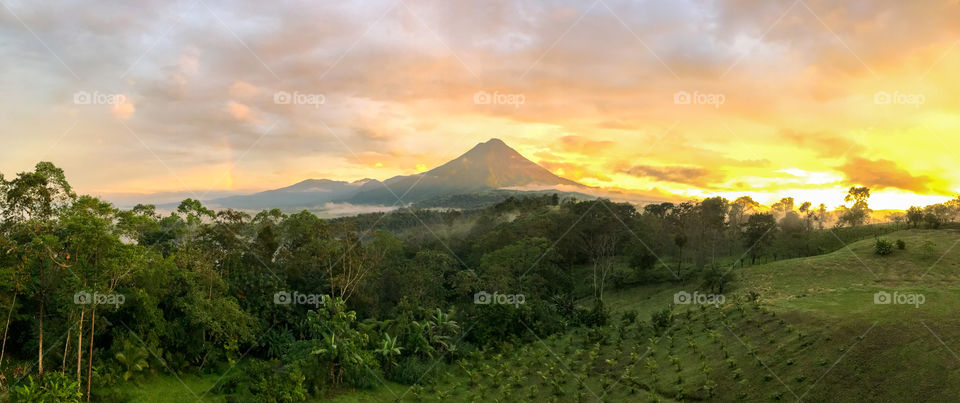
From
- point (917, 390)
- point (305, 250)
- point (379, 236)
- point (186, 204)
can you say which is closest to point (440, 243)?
point (379, 236)

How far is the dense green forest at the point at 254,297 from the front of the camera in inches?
591

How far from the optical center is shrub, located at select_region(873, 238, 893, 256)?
28500mm

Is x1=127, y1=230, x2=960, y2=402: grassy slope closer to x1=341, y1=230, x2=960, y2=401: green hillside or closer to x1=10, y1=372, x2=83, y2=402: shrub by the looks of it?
x1=341, y1=230, x2=960, y2=401: green hillside

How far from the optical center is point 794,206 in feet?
241

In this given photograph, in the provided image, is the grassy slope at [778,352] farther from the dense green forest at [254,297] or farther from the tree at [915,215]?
the tree at [915,215]

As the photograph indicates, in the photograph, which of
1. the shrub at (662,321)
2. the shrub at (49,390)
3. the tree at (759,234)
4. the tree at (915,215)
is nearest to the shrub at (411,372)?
the shrub at (662,321)

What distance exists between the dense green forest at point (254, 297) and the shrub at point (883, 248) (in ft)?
26.0

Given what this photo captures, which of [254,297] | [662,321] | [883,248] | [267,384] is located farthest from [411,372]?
[883,248]

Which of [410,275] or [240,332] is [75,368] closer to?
[240,332]

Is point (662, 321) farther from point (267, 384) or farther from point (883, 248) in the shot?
point (267, 384)

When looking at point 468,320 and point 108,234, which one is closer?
point 108,234

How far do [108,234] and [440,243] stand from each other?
3525cm

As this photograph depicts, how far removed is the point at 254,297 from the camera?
23625 millimetres

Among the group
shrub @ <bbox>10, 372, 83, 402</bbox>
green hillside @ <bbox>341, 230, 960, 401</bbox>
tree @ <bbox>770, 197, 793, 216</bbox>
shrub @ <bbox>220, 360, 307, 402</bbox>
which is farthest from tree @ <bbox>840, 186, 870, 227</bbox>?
shrub @ <bbox>10, 372, 83, 402</bbox>
